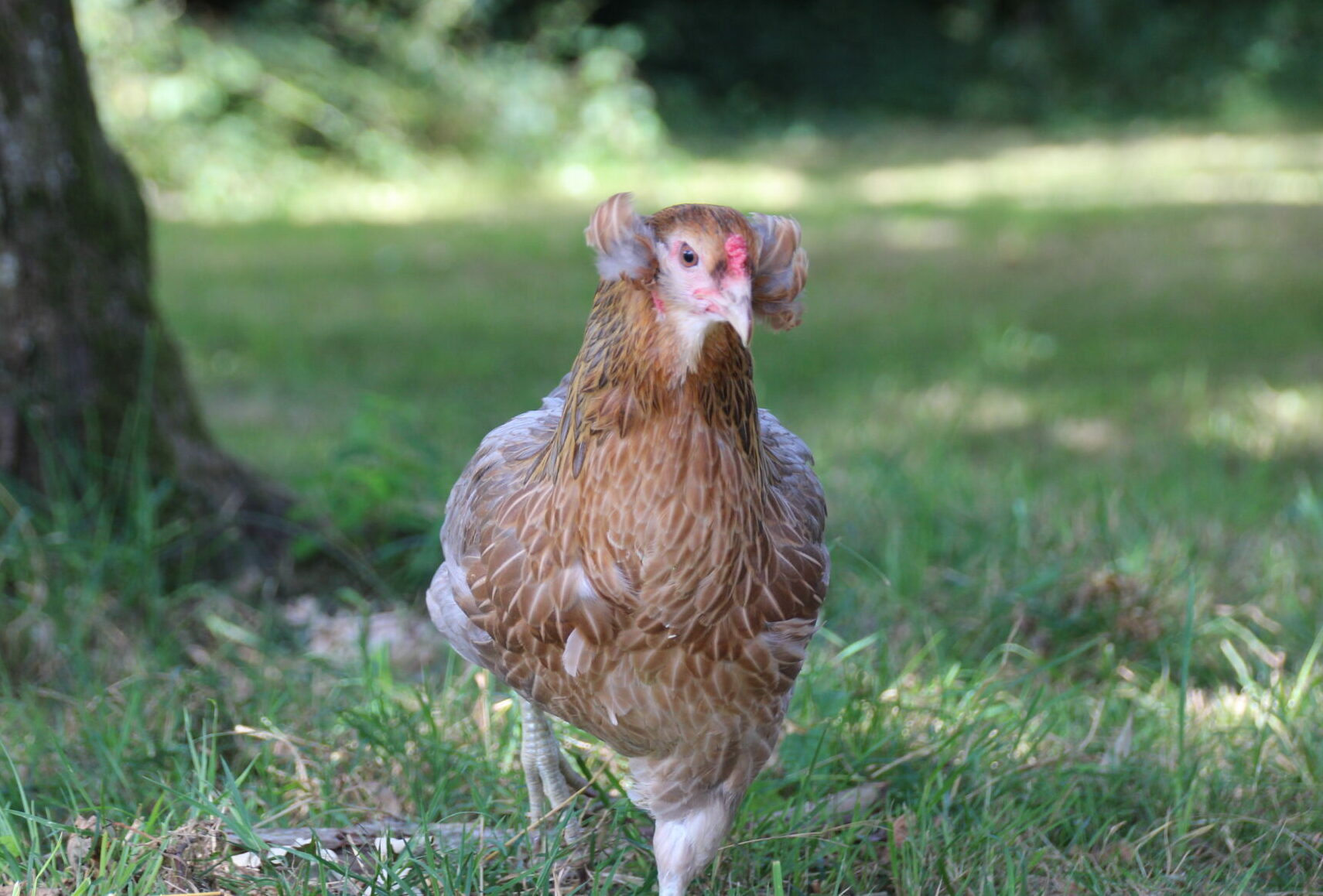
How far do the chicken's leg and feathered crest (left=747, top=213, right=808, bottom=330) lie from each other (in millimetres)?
917

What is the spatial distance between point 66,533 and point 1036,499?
2595mm

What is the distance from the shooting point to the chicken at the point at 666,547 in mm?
1818

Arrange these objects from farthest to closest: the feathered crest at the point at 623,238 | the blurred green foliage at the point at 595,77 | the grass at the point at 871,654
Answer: the blurred green foliage at the point at 595,77
the grass at the point at 871,654
the feathered crest at the point at 623,238

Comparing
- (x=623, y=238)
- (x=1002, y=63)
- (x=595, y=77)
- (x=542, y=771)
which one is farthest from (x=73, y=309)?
(x=1002, y=63)

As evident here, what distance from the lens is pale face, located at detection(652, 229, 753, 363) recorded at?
1.69 metres

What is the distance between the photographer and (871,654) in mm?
3057

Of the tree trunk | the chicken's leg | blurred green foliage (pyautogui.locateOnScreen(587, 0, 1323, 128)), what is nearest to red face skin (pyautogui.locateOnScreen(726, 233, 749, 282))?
the chicken's leg

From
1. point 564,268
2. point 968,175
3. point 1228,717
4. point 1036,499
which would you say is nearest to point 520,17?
point 968,175

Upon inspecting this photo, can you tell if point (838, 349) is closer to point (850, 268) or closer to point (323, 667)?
point (850, 268)

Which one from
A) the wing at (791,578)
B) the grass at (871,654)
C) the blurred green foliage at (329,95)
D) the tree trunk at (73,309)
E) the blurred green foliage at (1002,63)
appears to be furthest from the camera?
the blurred green foliage at (1002,63)

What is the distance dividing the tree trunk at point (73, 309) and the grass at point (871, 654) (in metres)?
0.16

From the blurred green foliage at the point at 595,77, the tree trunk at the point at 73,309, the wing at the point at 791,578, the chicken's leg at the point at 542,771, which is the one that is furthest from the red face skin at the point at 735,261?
the blurred green foliage at the point at 595,77

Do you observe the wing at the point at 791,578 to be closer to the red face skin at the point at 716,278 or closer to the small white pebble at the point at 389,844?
the red face skin at the point at 716,278

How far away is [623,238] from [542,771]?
1074mm
